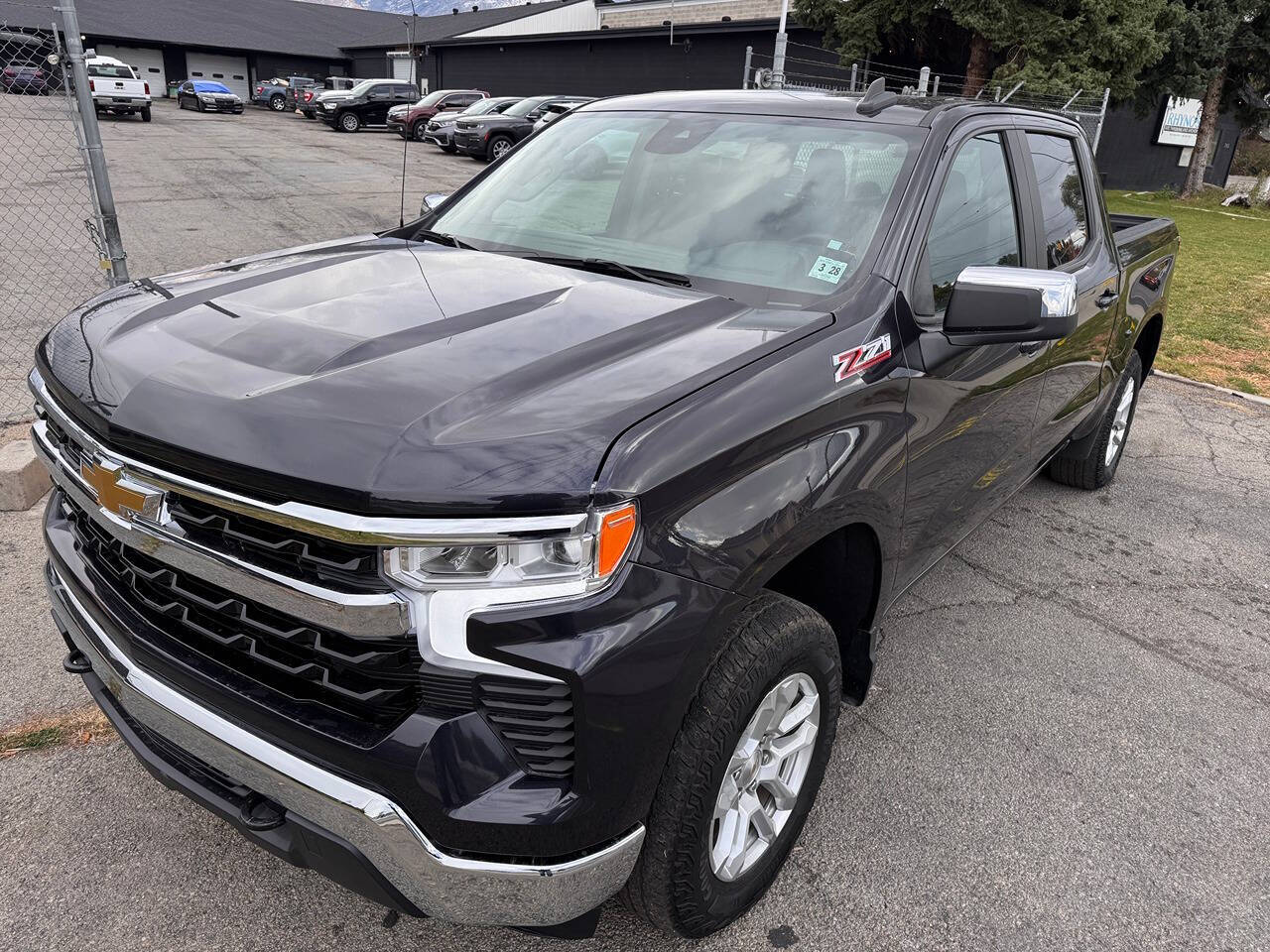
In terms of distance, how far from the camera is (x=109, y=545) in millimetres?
2188

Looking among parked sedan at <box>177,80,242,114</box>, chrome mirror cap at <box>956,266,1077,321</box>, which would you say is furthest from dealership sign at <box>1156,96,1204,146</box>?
parked sedan at <box>177,80,242,114</box>

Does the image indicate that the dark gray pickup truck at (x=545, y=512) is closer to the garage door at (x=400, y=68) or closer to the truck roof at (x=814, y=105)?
the truck roof at (x=814, y=105)

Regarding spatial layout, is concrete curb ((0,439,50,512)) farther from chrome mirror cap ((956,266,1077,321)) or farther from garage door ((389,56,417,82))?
garage door ((389,56,417,82))

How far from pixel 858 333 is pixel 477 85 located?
145 ft

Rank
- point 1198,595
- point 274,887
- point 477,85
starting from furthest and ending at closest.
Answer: point 477,85, point 1198,595, point 274,887

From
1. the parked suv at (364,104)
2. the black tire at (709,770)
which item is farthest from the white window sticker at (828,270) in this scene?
the parked suv at (364,104)

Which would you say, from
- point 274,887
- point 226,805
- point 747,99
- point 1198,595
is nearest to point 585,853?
point 226,805

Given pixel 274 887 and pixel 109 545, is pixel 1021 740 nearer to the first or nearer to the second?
pixel 274 887

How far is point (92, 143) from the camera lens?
493 centimetres

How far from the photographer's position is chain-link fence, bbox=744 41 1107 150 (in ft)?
52.1

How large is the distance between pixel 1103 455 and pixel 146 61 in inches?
2160

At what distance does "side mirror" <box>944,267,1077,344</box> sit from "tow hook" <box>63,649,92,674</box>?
2.42 meters

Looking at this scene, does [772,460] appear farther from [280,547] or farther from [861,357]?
[280,547]

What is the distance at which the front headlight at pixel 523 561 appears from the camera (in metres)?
1.69
